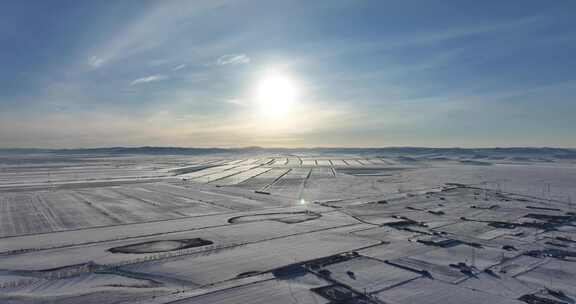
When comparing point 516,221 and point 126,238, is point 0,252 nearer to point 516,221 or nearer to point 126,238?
point 126,238

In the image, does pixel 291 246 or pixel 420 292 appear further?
pixel 291 246

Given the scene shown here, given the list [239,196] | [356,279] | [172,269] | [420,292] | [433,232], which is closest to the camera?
[420,292]

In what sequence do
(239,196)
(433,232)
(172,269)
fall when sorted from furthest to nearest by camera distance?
(239,196), (433,232), (172,269)

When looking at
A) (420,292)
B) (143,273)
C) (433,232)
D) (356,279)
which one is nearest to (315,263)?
(356,279)

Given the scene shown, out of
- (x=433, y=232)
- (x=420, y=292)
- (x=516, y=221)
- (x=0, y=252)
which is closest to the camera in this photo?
(x=420, y=292)

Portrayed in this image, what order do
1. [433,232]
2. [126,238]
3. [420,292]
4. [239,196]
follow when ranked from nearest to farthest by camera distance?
[420,292] < [126,238] < [433,232] < [239,196]

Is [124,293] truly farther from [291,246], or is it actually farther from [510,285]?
[510,285]

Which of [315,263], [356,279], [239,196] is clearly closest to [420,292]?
[356,279]

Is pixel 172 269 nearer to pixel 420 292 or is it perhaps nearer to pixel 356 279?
pixel 356 279
